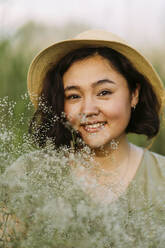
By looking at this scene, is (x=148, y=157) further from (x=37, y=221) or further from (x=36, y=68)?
(x=37, y=221)

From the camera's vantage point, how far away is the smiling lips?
5.41ft

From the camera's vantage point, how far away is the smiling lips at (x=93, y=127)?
1649mm

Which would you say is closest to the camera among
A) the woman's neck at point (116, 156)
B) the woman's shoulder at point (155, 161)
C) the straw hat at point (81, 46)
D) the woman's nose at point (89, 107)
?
the woman's nose at point (89, 107)

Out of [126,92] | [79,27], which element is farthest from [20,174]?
[79,27]

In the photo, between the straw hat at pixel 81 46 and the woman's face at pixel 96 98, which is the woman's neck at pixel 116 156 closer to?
the woman's face at pixel 96 98

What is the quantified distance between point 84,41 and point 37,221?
114 centimetres

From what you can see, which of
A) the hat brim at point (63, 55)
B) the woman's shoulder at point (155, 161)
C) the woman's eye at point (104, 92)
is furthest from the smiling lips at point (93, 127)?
the woman's shoulder at point (155, 161)

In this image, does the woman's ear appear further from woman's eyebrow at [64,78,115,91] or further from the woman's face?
woman's eyebrow at [64,78,115,91]

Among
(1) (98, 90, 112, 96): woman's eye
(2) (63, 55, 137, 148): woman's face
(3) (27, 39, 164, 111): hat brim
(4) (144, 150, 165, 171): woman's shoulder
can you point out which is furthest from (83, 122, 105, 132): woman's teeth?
(4) (144, 150, 165, 171): woman's shoulder

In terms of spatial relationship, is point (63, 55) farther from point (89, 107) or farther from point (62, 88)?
point (89, 107)

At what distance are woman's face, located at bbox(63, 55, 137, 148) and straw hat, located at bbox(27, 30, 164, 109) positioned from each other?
9 cm

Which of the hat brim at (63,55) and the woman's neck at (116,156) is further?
the woman's neck at (116,156)

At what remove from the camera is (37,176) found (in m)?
0.84

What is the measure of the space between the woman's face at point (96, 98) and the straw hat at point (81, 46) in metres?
0.09
